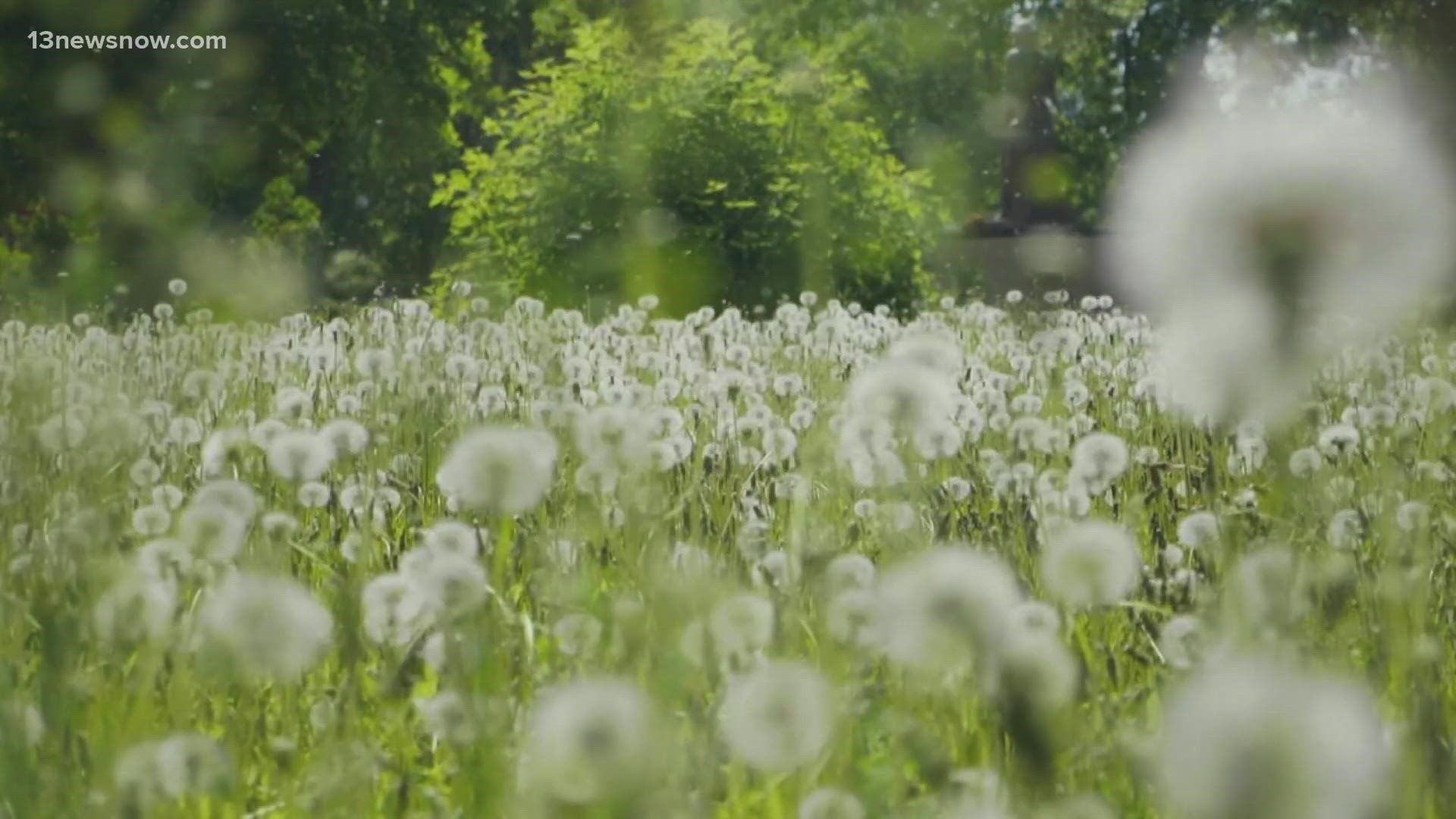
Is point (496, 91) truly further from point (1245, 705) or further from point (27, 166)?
point (1245, 705)

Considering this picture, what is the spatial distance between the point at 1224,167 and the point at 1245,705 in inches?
26.4

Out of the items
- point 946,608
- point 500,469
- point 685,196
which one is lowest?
point 946,608

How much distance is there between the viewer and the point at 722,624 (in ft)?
6.03

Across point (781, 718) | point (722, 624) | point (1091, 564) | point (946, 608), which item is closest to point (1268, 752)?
point (946, 608)

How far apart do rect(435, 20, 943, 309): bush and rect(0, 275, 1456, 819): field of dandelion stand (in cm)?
848

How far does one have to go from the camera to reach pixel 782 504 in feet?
12.1

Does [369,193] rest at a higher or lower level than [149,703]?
higher

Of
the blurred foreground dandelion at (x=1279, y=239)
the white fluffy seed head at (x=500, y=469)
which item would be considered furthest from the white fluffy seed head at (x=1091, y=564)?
the white fluffy seed head at (x=500, y=469)

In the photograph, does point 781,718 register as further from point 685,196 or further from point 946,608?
point 685,196

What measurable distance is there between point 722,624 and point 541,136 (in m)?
12.1

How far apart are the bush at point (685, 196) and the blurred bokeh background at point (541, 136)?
3 cm

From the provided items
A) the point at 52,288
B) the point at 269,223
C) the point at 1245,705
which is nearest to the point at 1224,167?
the point at 1245,705

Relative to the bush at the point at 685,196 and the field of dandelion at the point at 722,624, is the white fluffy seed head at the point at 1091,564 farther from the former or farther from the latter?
the bush at the point at 685,196

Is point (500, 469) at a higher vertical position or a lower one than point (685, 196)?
lower
